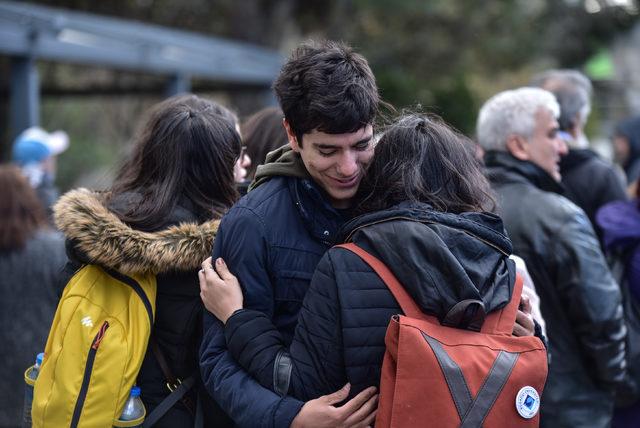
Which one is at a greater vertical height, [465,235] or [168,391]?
[465,235]

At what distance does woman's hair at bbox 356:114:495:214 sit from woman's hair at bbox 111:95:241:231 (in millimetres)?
543

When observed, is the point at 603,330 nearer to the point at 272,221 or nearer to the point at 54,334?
the point at 272,221

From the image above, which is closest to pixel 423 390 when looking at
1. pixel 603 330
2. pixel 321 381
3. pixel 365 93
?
pixel 321 381

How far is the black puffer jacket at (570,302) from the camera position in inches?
114

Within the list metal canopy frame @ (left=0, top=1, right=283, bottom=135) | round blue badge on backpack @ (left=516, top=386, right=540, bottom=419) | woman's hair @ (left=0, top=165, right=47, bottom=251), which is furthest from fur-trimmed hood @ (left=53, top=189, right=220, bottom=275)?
metal canopy frame @ (left=0, top=1, right=283, bottom=135)

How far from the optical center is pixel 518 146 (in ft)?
10.6

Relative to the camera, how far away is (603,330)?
2.92 metres

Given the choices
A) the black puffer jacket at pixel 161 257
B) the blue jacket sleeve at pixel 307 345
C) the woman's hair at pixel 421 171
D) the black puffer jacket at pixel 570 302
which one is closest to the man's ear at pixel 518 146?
the black puffer jacket at pixel 570 302

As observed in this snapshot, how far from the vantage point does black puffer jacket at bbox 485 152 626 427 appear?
2902 mm

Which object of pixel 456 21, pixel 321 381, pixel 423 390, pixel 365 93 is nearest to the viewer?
pixel 423 390

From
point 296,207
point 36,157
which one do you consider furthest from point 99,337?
point 36,157

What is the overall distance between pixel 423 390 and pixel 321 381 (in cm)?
27

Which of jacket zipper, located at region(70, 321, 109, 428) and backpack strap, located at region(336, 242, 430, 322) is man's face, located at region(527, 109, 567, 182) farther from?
jacket zipper, located at region(70, 321, 109, 428)

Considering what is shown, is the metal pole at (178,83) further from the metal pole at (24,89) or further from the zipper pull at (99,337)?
the zipper pull at (99,337)
